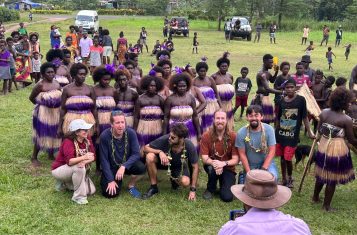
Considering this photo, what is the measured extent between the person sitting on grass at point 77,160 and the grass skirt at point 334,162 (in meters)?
3.15

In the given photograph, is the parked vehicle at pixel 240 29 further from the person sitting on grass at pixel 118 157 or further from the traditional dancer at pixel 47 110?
the person sitting on grass at pixel 118 157

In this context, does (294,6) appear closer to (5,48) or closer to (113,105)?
(5,48)

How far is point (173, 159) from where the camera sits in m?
6.34

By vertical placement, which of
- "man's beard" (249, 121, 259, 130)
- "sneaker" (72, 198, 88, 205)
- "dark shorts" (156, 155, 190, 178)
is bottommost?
"sneaker" (72, 198, 88, 205)

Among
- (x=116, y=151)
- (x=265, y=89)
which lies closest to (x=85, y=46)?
(x=265, y=89)

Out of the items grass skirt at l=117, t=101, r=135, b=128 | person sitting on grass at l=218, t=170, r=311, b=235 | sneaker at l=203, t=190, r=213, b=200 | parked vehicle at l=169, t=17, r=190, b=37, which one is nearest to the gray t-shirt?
sneaker at l=203, t=190, r=213, b=200

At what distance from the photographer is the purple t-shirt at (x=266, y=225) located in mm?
2604

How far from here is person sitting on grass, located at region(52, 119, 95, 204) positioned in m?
5.97

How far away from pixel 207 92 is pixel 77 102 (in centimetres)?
240

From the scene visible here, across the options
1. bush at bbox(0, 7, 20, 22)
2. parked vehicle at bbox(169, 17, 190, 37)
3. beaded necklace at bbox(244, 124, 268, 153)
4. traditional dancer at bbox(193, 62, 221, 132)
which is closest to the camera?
beaded necklace at bbox(244, 124, 268, 153)

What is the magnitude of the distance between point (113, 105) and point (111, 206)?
173 centimetres

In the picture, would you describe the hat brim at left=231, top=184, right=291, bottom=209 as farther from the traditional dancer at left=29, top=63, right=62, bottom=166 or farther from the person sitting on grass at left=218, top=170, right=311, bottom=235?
the traditional dancer at left=29, top=63, right=62, bottom=166

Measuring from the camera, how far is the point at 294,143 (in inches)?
258

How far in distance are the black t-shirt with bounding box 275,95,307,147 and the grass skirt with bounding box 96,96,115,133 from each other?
2.65 m
